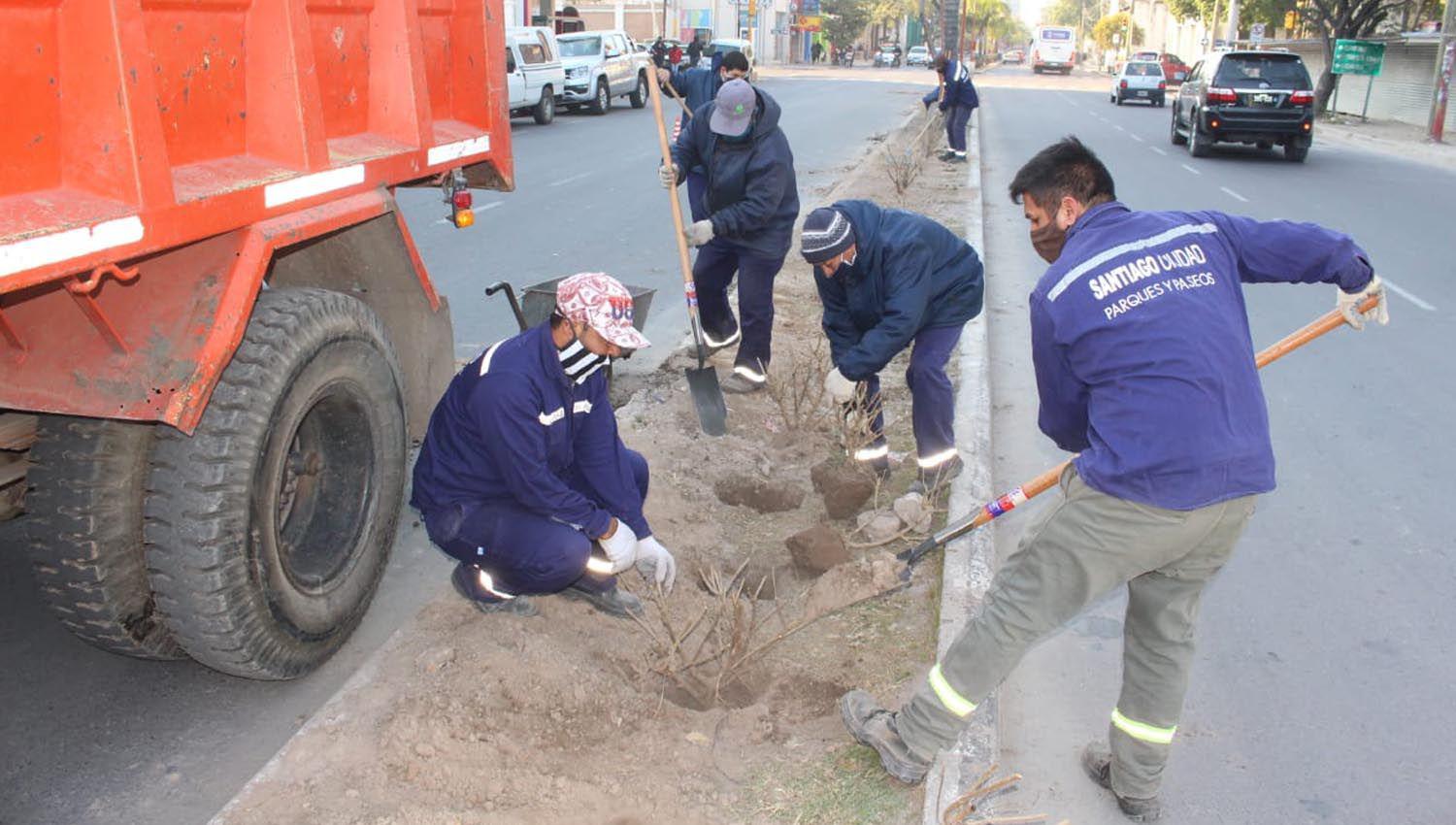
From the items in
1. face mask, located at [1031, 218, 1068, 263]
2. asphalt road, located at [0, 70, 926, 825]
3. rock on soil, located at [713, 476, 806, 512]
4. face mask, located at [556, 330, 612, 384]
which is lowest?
rock on soil, located at [713, 476, 806, 512]

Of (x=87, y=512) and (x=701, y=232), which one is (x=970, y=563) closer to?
(x=701, y=232)

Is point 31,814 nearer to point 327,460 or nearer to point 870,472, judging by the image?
point 327,460

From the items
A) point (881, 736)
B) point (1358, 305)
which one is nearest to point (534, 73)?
point (1358, 305)

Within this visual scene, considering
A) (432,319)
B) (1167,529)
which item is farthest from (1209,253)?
(432,319)

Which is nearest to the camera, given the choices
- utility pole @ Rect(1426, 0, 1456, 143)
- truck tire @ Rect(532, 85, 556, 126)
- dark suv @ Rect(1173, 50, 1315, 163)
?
dark suv @ Rect(1173, 50, 1315, 163)

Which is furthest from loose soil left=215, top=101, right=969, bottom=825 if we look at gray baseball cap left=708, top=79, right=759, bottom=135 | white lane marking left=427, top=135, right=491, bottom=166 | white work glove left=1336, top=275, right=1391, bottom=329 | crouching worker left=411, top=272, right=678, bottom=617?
gray baseball cap left=708, top=79, right=759, bottom=135

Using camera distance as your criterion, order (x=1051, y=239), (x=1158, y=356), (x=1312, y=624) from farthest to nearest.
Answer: (x=1312, y=624) < (x=1051, y=239) < (x=1158, y=356)

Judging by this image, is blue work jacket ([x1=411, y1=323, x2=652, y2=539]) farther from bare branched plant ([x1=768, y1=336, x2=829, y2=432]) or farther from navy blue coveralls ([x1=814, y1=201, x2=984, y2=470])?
bare branched plant ([x1=768, y1=336, x2=829, y2=432])

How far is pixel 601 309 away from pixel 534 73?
19087mm

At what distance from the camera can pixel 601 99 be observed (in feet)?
82.1

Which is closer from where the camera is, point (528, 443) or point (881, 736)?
point (881, 736)

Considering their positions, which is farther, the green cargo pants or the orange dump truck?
the green cargo pants

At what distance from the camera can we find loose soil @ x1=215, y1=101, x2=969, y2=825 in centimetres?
288

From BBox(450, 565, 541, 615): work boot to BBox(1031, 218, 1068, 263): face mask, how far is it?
205 cm
